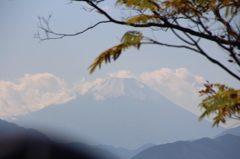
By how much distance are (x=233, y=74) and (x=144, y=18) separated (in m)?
2.98

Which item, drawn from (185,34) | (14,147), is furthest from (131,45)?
(14,147)

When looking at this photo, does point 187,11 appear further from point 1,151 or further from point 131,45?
point 1,151

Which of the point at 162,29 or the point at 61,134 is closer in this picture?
the point at 162,29

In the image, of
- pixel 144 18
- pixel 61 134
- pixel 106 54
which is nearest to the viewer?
pixel 106 54

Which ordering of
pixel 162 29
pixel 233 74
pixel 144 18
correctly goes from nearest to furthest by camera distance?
pixel 233 74
pixel 144 18
pixel 162 29

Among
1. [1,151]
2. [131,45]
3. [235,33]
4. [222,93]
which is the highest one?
[235,33]

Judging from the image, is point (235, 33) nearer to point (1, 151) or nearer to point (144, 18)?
point (144, 18)

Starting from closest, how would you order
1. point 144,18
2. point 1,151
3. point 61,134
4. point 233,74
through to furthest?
point 233,74
point 144,18
point 1,151
point 61,134

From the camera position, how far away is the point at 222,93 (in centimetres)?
866

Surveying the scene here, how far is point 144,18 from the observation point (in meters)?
9.83

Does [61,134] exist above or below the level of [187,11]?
below

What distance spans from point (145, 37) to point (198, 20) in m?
1.62

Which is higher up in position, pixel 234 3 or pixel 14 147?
pixel 234 3

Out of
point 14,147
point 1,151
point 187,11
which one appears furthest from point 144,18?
point 14,147
